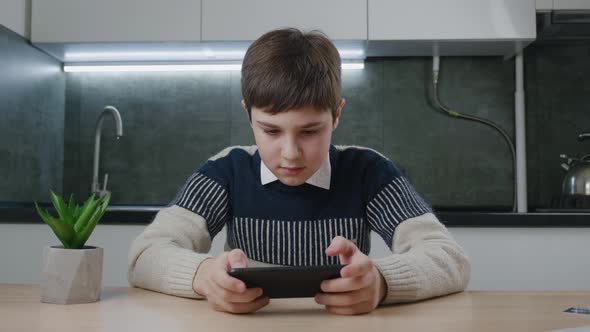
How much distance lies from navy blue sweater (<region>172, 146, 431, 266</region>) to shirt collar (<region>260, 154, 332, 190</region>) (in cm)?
1

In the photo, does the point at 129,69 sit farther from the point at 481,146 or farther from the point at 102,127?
the point at 481,146

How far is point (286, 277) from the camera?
781 millimetres

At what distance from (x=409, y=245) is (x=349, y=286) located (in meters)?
0.34

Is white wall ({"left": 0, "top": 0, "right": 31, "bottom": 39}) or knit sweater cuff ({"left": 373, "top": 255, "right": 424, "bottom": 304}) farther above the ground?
white wall ({"left": 0, "top": 0, "right": 31, "bottom": 39})

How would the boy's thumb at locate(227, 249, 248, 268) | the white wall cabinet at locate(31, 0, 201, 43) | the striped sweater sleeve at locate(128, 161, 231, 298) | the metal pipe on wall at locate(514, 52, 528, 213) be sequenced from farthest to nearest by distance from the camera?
the metal pipe on wall at locate(514, 52, 528, 213)
the white wall cabinet at locate(31, 0, 201, 43)
the striped sweater sleeve at locate(128, 161, 231, 298)
the boy's thumb at locate(227, 249, 248, 268)

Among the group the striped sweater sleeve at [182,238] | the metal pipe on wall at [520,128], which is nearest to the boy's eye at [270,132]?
the striped sweater sleeve at [182,238]

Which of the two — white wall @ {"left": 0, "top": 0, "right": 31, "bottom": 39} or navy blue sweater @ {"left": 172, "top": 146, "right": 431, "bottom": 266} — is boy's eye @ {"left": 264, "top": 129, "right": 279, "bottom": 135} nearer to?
navy blue sweater @ {"left": 172, "top": 146, "right": 431, "bottom": 266}

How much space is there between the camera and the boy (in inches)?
34.1

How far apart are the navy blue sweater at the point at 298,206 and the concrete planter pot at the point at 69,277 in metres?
0.34

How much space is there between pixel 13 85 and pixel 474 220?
1.67 m

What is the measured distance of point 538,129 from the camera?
2.45 metres

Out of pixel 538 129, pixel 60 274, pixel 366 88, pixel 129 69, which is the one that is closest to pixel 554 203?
pixel 538 129

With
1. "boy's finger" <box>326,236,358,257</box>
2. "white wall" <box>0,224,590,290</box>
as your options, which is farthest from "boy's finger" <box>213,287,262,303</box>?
"white wall" <box>0,224,590,290</box>

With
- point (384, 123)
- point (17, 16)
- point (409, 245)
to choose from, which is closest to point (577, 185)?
point (384, 123)
